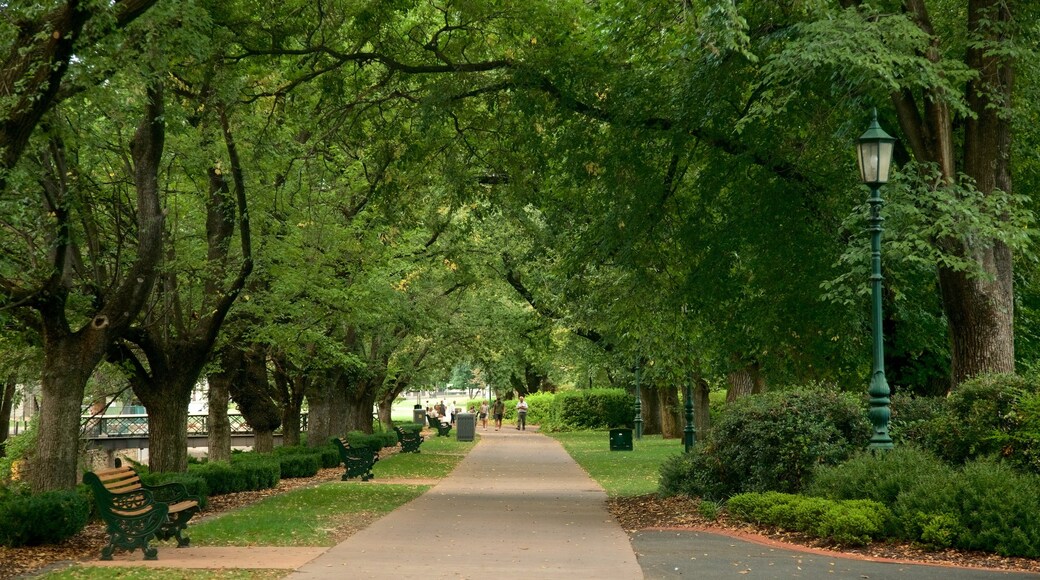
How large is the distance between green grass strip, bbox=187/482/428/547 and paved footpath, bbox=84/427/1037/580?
1.94 ft

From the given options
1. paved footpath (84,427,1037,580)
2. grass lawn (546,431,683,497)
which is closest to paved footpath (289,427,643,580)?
paved footpath (84,427,1037,580)

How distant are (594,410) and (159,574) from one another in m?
50.6

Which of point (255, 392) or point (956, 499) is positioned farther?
point (255, 392)

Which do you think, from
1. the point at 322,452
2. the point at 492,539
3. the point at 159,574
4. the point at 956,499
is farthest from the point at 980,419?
the point at 322,452

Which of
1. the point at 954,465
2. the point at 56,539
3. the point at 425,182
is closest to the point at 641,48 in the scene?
the point at 425,182

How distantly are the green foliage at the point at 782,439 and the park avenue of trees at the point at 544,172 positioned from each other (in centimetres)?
166

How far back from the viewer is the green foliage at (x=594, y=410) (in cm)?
5975

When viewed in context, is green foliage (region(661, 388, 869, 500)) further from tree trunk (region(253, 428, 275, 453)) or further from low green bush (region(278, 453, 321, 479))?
tree trunk (region(253, 428, 275, 453))

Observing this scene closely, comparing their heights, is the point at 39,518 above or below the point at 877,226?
below

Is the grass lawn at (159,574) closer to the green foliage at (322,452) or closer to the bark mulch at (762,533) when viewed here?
the bark mulch at (762,533)

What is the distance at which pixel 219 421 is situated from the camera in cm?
2423

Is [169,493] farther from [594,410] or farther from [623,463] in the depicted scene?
[594,410]

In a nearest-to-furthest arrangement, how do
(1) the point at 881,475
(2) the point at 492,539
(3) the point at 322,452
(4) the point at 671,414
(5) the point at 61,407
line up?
(1) the point at 881,475 → (2) the point at 492,539 → (5) the point at 61,407 → (3) the point at 322,452 → (4) the point at 671,414

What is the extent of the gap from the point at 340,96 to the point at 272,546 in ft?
26.4
